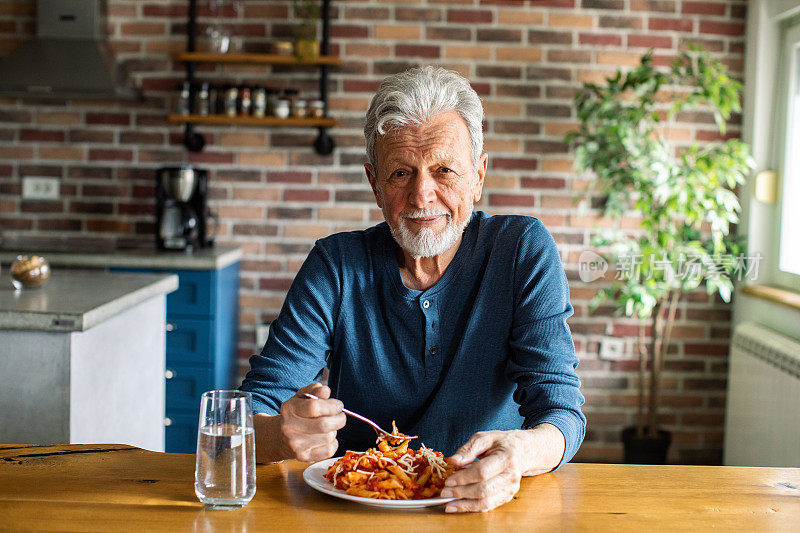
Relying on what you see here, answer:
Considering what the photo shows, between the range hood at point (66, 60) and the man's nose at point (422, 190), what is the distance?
2343 millimetres

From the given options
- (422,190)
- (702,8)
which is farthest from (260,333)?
(702,8)

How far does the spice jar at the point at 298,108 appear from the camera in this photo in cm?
349

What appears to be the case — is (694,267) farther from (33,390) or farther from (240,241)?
(33,390)

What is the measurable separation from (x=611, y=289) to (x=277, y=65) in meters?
1.75

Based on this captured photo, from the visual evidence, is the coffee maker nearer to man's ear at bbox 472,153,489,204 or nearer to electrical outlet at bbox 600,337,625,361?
electrical outlet at bbox 600,337,625,361

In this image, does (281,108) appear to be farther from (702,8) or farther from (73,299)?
(702,8)

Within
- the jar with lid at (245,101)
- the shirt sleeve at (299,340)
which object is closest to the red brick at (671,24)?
the jar with lid at (245,101)

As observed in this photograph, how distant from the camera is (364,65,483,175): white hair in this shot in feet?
4.86

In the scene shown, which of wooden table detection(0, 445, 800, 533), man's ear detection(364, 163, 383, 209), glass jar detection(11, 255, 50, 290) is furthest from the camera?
glass jar detection(11, 255, 50, 290)

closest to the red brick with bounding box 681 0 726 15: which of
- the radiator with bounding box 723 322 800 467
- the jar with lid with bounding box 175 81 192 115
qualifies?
the radiator with bounding box 723 322 800 467

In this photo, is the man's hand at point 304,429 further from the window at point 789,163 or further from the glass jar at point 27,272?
the window at point 789,163

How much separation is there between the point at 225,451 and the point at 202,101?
9.01 ft

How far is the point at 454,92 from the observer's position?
1.50 metres

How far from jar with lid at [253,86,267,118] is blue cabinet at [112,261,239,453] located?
2.37ft
